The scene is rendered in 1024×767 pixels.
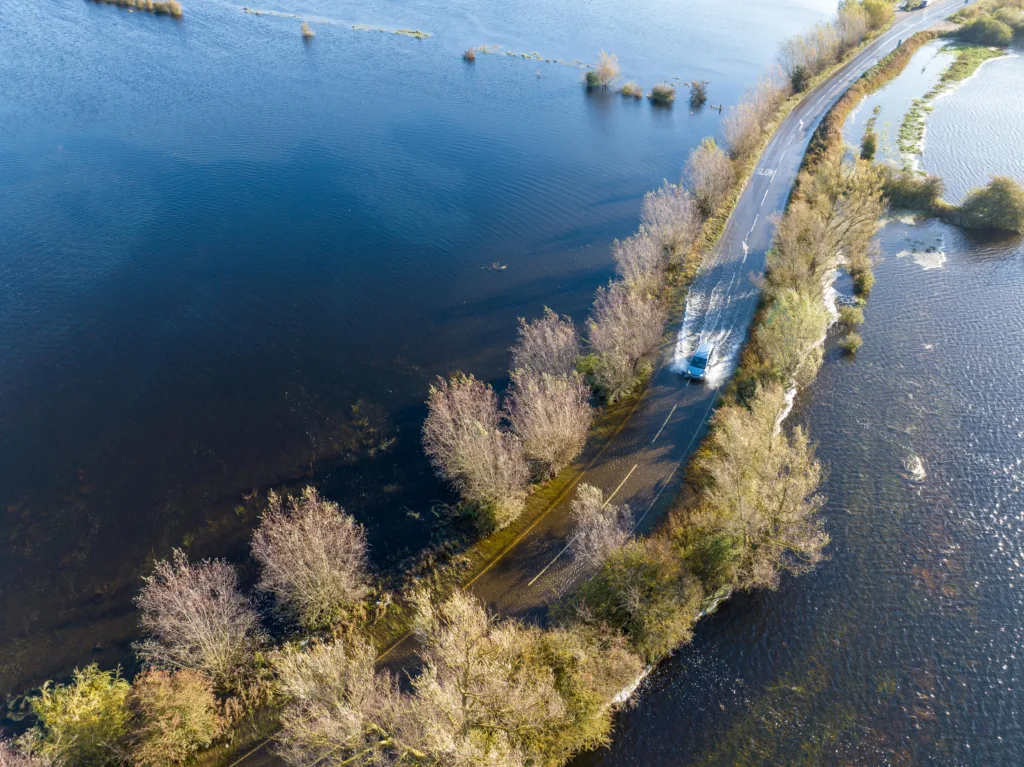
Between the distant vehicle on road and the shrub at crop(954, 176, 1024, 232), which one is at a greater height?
the shrub at crop(954, 176, 1024, 232)

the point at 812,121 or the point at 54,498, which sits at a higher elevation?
the point at 812,121

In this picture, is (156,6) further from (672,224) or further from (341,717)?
(341,717)

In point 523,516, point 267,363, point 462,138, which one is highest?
point 462,138

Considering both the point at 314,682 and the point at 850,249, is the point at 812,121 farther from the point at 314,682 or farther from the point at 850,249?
the point at 314,682

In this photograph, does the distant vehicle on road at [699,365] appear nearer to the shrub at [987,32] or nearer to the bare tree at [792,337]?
the bare tree at [792,337]

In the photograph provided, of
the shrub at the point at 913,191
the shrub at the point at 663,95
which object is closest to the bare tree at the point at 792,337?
the shrub at the point at 913,191

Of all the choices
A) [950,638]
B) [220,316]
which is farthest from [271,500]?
[950,638]

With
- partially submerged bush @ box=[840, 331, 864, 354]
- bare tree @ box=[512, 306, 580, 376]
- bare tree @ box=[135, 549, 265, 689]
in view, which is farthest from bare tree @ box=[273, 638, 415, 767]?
A: partially submerged bush @ box=[840, 331, 864, 354]

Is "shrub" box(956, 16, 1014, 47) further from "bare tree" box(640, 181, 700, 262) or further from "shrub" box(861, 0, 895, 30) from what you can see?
"bare tree" box(640, 181, 700, 262)
